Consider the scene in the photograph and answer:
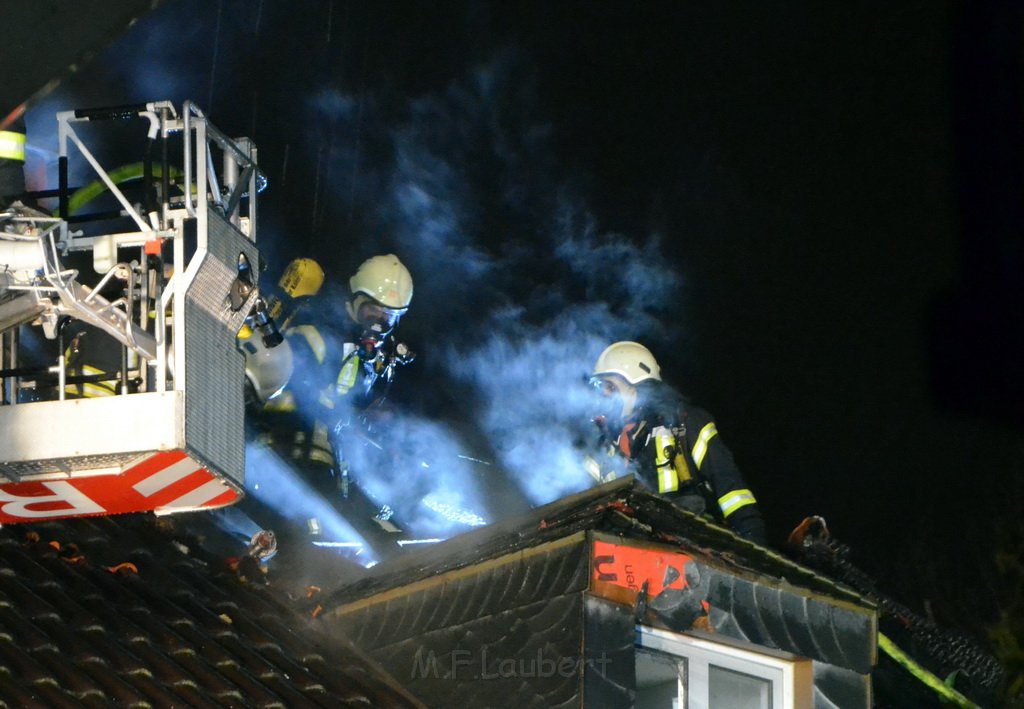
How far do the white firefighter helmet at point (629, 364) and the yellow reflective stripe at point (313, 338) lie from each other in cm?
228

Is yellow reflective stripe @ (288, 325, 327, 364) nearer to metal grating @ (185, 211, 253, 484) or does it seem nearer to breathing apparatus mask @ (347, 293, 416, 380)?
breathing apparatus mask @ (347, 293, 416, 380)

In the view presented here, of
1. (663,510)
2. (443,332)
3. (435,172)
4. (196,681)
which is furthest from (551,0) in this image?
(196,681)

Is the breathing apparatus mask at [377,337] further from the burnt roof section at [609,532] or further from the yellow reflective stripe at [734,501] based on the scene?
the burnt roof section at [609,532]

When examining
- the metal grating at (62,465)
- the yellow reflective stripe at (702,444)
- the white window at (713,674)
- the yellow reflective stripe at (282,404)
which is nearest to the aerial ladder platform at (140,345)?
the metal grating at (62,465)

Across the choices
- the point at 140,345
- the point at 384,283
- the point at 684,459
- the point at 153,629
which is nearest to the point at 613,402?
the point at 684,459

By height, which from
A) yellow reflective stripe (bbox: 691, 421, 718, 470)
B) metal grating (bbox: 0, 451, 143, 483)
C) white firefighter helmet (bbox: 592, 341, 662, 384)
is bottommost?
metal grating (bbox: 0, 451, 143, 483)

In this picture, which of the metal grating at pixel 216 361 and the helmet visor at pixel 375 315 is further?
the helmet visor at pixel 375 315

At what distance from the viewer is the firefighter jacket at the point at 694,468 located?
11.2 meters

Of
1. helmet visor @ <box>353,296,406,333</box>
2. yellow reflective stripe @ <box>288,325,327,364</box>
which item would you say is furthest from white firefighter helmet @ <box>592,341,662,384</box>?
yellow reflective stripe @ <box>288,325,327,364</box>

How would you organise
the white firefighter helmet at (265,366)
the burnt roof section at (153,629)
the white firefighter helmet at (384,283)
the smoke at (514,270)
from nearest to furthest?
the burnt roof section at (153,629) < the white firefighter helmet at (265,366) < the white firefighter helmet at (384,283) < the smoke at (514,270)

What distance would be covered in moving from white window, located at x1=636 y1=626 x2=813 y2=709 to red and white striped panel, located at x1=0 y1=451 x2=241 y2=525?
230cm

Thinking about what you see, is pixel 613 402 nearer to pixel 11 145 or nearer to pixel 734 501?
pixel 734 501

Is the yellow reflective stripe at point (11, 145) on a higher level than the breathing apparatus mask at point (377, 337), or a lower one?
lower

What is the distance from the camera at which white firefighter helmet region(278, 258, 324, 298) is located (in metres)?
13.0
